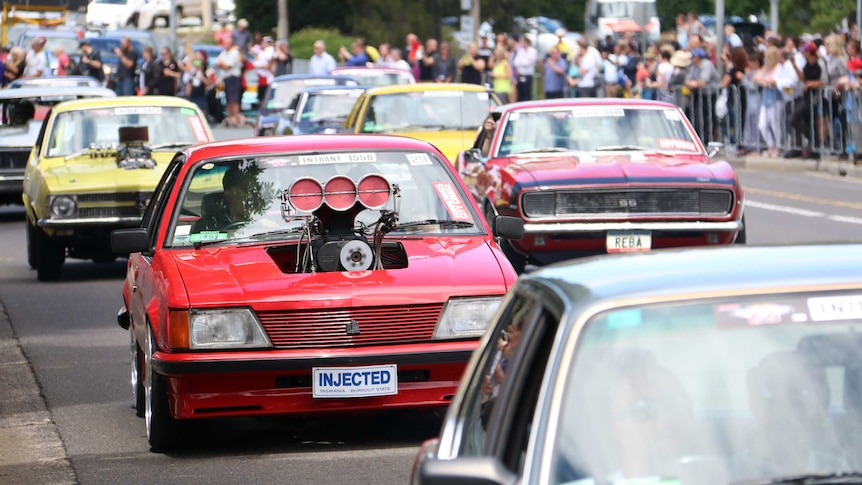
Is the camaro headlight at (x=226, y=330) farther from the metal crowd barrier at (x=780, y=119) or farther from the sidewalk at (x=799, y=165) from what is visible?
the sidewalk at (x=799, y=165)

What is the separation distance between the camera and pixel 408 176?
909 cm

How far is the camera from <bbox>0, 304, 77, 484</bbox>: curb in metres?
7.80

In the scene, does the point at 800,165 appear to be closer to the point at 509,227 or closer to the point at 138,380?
the point at 509,227

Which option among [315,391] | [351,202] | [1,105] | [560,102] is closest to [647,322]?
[315,391]

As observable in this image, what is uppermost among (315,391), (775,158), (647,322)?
(647,322)

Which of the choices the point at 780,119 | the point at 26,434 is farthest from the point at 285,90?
the point at 26,434

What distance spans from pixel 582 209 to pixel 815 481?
10.6 meters

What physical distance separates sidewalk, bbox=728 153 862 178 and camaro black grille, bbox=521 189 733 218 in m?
10.7

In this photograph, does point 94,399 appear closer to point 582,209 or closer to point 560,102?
point 582,209

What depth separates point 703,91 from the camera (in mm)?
28938

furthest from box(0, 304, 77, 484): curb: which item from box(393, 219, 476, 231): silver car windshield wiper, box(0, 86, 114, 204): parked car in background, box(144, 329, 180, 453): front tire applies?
box(0, 86, 114, 204): parked car in background

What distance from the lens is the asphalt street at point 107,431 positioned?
25.2 feet

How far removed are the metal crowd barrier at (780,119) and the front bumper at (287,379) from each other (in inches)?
659

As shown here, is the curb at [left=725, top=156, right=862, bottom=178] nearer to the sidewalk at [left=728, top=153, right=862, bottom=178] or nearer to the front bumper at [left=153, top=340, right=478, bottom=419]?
the sidewalk at [left=728, top=153, right=862, bottom=178]
